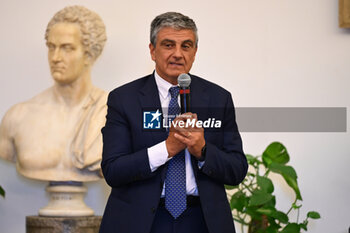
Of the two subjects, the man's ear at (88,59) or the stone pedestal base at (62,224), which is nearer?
the stone pedestal base at (62,224)

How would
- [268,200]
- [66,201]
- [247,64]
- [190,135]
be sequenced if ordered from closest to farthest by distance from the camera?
[190,135] < [268,200] < [66,201] < [247,64]

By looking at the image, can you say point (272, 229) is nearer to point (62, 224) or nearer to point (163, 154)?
point (62, 224)

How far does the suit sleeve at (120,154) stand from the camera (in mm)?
2016

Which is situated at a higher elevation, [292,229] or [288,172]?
[288,172]

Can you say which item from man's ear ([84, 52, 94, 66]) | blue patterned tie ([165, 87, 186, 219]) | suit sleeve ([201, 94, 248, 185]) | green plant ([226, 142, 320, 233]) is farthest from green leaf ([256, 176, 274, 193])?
blue patterned tie ([165, 87, 186, 219])

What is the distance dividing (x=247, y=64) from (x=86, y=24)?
50.2 inches

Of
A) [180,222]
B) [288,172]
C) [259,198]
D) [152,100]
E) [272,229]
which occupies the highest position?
[152,100]

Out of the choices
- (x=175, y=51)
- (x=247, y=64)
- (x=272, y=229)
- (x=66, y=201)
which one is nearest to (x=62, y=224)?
(x=66, y=201)

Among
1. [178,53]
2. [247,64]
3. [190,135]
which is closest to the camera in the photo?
[190,135]

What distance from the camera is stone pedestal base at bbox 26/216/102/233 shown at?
3.82 metres

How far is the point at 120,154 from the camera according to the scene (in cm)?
209

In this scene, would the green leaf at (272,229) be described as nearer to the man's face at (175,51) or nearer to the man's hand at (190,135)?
the man's face at (175,51)

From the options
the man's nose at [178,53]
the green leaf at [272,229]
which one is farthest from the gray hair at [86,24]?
the man's nose at [178,53]

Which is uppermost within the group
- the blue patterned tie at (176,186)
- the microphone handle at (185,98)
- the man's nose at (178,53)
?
the man's nose at (178,53)
